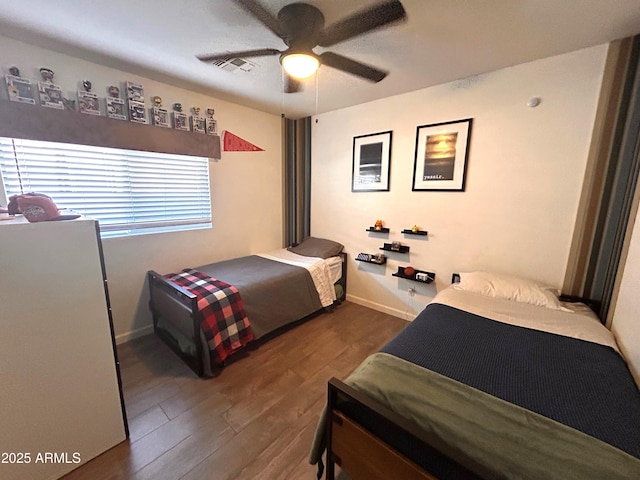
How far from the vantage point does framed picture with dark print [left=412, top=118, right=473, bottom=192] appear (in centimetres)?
241

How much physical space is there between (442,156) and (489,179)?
0.47 metres

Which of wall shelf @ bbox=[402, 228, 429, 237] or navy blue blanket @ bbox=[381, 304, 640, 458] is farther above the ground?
wall shelf @ bbox=[402, 228, 429, 237]

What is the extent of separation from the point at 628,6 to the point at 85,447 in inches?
146

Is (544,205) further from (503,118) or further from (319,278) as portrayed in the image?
(319,278)

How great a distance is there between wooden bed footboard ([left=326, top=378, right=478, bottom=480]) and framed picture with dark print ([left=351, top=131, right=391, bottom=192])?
2.32 metres

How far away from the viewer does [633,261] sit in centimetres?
152

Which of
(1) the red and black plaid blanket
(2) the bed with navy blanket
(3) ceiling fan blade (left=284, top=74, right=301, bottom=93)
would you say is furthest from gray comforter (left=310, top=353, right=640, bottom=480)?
(3) ceiling fan blade (left=284, top=74, right=301, bottom=93)

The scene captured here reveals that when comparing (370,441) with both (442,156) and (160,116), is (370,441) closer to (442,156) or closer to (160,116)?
(442,156)

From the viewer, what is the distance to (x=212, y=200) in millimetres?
2971

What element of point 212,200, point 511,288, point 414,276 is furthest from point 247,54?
point 511,288

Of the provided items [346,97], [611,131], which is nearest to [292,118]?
[346,97]

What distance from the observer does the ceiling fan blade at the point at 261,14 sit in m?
1.25

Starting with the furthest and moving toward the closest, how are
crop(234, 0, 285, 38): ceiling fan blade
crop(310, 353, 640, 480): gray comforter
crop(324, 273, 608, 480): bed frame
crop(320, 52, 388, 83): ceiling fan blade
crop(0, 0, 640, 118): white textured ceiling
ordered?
crop(320, 52, 388, 83): ceiling fan blade
crop(0, 0, 640, 118): white textured ceiling
crop(234, 0, 285, 38): ceiling fan blade
crop(324, 273, 608, 480): bed frame
crop(310, 353, 640, 480): gray comforter

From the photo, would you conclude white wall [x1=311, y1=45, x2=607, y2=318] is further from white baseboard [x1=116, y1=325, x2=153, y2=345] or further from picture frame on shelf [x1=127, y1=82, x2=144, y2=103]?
Result: white baseboard [x1=116, y1=325, x2=153, y2=345]
